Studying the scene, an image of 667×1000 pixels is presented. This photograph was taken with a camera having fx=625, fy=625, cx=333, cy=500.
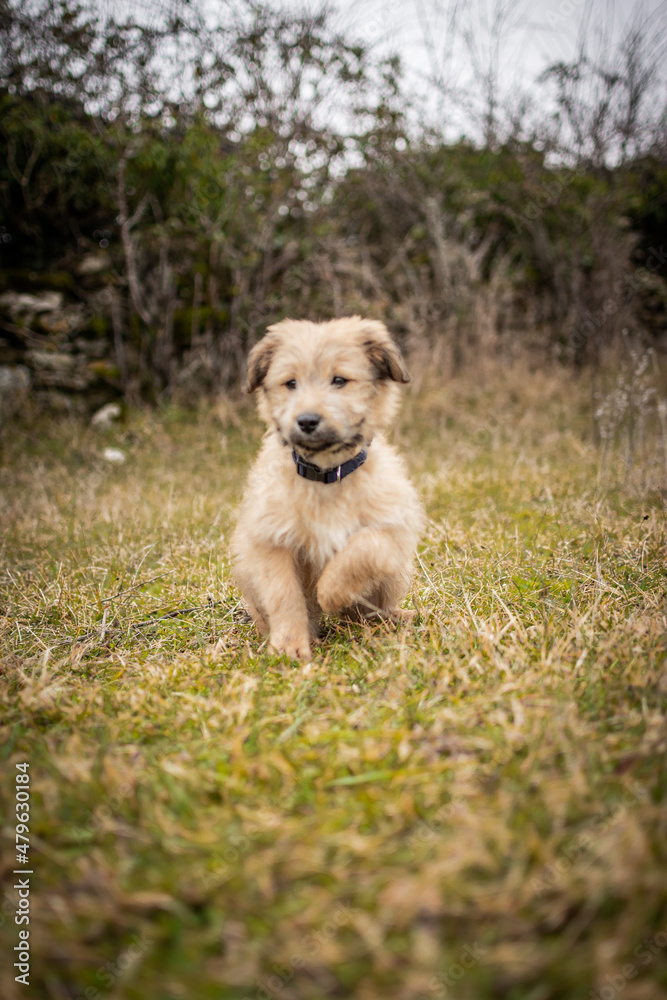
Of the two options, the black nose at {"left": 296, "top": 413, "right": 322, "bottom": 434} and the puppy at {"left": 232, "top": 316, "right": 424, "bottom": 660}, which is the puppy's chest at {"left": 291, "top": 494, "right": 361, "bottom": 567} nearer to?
the puppy at {"left": 232, "top": 316, "right": 424, "bottom": 660}

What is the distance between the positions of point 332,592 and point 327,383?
34.5 inches

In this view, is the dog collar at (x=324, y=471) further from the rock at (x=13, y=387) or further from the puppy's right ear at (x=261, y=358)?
the rock at (x=13, y=387)

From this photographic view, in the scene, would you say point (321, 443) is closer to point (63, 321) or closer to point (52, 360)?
point (52, 360)

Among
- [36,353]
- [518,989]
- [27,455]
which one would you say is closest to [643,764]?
[518,989]

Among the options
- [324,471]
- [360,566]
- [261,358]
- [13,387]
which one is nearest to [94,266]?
[13,387]

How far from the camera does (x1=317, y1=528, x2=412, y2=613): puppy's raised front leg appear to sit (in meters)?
2.41

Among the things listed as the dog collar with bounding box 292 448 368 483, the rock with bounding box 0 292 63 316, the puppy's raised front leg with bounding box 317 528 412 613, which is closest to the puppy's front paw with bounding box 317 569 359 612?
the puppy's raised front leg with bounding box 317 528 412 613

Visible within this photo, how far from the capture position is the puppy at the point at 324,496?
2.46m

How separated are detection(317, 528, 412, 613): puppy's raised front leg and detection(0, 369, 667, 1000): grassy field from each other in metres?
0.22

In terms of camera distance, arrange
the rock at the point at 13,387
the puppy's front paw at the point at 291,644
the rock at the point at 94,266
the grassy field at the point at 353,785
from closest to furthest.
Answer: the grassy field at the point at 353,785
the puppy's front paw at the point at 291,644
the rock at the point at 13,387
the rock at the point at 94,266

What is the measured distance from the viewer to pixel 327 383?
8.63ft

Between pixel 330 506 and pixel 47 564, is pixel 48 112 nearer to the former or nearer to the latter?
pixel 47 564

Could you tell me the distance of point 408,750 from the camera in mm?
1612

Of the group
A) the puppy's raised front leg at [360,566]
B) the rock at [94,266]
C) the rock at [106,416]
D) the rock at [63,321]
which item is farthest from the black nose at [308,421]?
the rock at [94,266]
